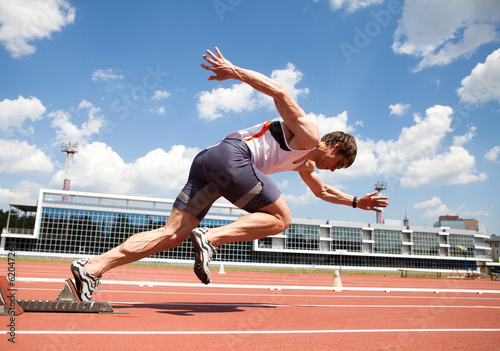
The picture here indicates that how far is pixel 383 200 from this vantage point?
4508mm

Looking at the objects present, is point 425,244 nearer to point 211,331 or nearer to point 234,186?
point 234,186

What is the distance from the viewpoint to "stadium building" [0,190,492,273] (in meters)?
54.2

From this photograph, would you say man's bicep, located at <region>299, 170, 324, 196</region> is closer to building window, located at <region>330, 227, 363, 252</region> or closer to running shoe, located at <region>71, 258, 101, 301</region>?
running shoe, located at <region>71, 258, 101, 301</region>

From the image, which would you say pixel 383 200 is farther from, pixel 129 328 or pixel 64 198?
pixel 64 198

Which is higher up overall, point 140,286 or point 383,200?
point 383,200

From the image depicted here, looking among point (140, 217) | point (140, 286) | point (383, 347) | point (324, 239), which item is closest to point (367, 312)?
point (383, 347)

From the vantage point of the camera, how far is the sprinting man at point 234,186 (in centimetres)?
319

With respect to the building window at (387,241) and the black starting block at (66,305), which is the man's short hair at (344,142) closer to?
the black starting block at (66,305)

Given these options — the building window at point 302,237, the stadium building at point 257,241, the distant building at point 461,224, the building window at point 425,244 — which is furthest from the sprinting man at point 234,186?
the distant building at point 461,224

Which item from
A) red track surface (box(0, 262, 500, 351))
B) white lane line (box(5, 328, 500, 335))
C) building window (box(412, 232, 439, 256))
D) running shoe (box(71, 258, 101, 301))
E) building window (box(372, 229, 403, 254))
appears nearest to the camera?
red track surface (box(0, 262, 500, 351))

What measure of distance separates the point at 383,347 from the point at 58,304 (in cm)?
267

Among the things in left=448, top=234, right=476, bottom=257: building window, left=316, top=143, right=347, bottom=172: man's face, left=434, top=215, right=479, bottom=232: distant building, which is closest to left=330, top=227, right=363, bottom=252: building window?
left=448, top=234, right=476, bottom=257: building window

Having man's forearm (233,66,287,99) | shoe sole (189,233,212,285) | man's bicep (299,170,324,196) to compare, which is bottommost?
shoe sole (189,233,212,285)

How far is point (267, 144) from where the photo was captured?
11.3 ft
